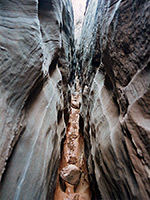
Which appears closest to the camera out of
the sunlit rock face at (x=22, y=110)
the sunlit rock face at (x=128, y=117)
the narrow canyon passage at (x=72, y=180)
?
the sunlit rock face at (x=128, y=117)

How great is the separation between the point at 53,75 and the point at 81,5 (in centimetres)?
2540

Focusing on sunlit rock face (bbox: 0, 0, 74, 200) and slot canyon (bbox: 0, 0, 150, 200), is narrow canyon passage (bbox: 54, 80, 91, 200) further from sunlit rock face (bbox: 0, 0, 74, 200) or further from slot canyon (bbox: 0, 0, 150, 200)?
sunlit rock face (bbox: 0, 0, 74, 200)

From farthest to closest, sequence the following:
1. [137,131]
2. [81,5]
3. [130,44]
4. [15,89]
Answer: [81,5]
[130,44]
[15,89]
[137,131]

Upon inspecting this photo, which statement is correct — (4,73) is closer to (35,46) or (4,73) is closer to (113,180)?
(35,46)

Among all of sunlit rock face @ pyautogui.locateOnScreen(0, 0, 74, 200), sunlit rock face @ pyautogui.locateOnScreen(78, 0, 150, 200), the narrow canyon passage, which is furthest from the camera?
the narrow canyon passage

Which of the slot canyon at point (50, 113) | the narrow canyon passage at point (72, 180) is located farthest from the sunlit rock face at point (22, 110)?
the narrow canyon passage at point (72, 180)

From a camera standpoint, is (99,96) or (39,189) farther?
(99,96)

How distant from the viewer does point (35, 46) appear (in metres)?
2.24

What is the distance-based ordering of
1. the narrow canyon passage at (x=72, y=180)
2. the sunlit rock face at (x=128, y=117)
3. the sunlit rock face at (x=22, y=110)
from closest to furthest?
the sunlit rock face at (x=128, y=117) < the sunlit rock face at (x=22, y=110) < the narrow canyon passage at (x=72, y=180)

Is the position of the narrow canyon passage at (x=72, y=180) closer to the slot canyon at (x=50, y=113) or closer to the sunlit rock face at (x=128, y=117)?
the slot canyon at (x=50, y=113)

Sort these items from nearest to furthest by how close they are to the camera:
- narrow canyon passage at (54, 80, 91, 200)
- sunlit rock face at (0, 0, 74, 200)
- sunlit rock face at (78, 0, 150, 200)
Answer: sunlit rock face at (78, 0, 150, 200), sunlit rock face at (0, 0, 74, 200), narrow canyon passage at (54, 80, 91, 200)

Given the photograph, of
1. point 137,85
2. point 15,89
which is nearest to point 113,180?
point 137,85

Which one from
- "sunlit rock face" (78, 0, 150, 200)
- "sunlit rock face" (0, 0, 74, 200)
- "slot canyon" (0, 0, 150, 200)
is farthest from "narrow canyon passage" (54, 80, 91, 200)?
"sunlit rock face" (0, 0, 74, 200)

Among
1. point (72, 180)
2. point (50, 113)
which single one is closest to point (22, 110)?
point (50, 113)
